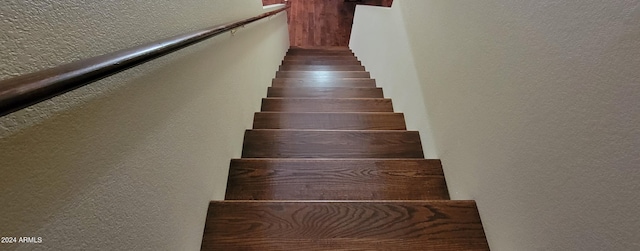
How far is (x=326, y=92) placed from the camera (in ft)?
8.30

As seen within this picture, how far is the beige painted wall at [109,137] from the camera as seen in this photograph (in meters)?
0.40

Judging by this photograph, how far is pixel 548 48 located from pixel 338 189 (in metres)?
0.87

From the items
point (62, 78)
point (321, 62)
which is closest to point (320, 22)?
point (321, 62)

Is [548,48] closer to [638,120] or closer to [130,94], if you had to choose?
[638,120]

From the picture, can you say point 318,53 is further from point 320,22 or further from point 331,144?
point 331,144

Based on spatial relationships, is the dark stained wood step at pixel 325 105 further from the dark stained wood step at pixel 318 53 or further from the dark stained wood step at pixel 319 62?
the dark stained wood step at pixel 318 53

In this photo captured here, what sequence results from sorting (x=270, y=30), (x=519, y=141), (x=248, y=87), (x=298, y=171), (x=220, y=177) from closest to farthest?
(x=519, y=141) < (x=220, y=177) < (x=298, y=171) < (x=248, y=87) < (x=270, y=30)

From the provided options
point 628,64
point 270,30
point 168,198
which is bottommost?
point 168,198

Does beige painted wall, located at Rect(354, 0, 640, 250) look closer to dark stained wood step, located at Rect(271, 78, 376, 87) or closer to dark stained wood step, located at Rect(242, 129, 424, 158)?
dark stained wood step, located at Rect(242, 129, 424, 158)

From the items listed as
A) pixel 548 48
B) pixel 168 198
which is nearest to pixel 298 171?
pixel 168 198

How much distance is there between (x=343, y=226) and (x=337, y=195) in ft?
0.74

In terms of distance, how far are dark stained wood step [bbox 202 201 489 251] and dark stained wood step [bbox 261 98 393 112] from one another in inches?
43.7

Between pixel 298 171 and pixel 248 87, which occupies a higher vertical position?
pixel 248 87

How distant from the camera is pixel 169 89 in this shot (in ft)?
2.58
